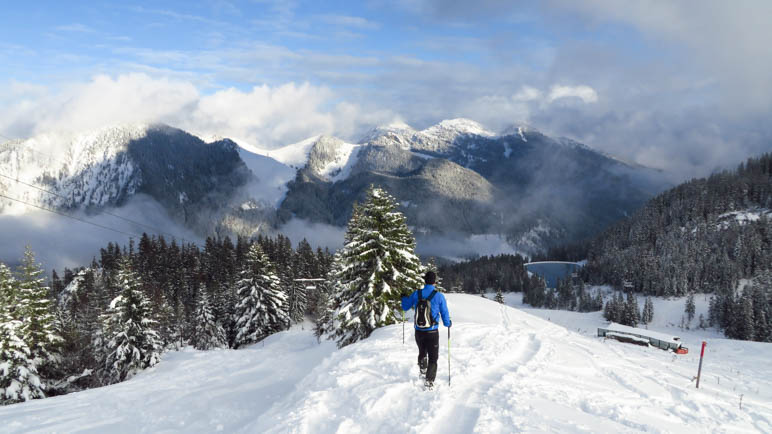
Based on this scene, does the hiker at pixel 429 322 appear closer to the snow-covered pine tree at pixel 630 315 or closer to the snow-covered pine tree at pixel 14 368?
the snow-covered pine tree at pixel 14 368

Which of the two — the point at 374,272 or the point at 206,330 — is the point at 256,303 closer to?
the point at 206,330

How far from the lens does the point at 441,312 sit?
A: 9516 millimetres

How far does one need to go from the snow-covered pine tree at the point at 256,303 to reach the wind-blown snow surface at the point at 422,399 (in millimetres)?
24291

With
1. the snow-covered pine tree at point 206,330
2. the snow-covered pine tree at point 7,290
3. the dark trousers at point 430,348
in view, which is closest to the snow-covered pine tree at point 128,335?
the snow-covered pine tree at point 7,290

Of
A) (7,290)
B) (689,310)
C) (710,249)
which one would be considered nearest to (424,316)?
(7,290)

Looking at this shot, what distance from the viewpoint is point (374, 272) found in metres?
23.4

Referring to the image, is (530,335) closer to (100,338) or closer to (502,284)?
(100,338)

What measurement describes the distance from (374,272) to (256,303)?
22.5m

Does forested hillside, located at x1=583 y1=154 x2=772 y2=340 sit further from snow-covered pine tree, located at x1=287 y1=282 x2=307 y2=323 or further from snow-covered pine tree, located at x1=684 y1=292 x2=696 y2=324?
snow-covered pine tree, located at x1=287 y1=282 x2=307 y2=323

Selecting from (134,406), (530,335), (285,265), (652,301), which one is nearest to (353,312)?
(530,335)

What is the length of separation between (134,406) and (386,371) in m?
8.75

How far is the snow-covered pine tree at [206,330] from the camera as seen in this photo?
1692 inches

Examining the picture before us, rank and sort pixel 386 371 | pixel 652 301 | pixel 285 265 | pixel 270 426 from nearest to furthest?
pixel 270 426, pixel 386 371, pixel 285 265, pixel 652 301

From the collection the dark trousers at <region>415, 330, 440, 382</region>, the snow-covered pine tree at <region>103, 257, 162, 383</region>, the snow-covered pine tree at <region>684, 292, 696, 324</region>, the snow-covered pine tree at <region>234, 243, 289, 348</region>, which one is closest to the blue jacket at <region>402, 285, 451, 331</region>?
the dark trousers at <region>415, 330, 440, 382</region>
